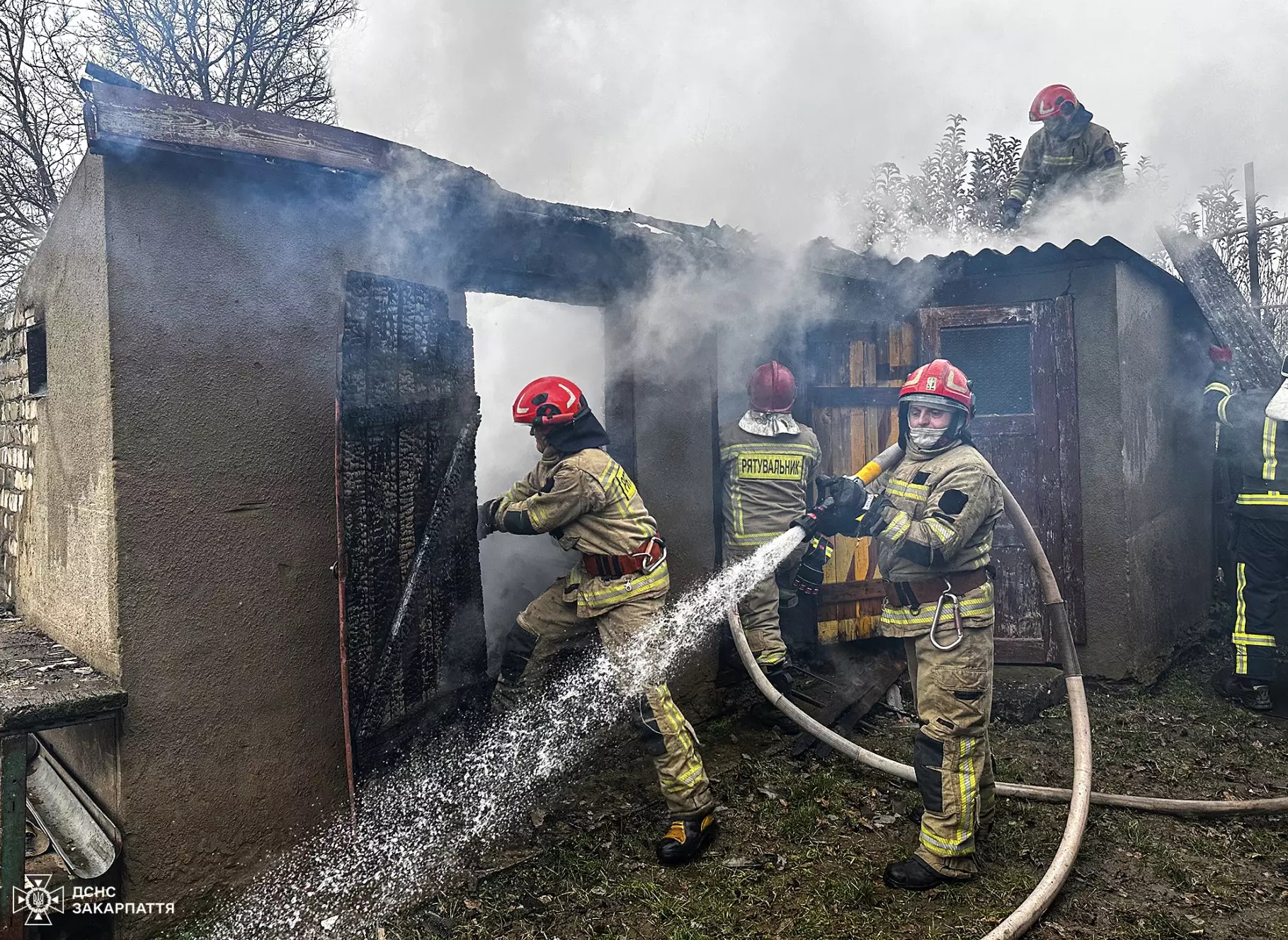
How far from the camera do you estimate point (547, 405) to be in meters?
4.21

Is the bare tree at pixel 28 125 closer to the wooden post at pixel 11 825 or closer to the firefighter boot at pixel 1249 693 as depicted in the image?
the wooden post at pixel 11 825

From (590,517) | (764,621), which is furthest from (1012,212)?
(590,517)

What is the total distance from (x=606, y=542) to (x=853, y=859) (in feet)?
6.57

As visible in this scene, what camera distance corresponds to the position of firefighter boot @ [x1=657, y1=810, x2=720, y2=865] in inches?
157

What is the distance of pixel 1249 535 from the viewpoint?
20.7 ft

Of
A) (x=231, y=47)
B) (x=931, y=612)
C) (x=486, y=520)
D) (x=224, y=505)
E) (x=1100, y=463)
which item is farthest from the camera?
(x=231, y=47)

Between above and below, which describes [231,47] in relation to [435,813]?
above

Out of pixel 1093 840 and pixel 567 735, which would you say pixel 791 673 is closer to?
pixel 567 735

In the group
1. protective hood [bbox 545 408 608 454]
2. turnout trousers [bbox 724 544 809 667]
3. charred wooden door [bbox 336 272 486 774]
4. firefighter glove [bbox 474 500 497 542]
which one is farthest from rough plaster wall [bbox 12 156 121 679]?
turnout trousers [bbox 724 544 809 667]

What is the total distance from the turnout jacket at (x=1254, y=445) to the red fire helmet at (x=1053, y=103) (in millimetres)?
2798

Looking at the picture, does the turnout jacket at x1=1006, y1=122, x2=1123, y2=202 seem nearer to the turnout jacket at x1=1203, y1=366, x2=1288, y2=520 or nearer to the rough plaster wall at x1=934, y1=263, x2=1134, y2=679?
the rough plaster wall at x1=934, y1=263, x2=1134, y2=679

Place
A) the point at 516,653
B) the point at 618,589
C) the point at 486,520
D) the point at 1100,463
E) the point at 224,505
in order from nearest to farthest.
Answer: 1. the point at 224,505
2. the point at 618,589
3. the point at 486,520
4. the point at 516,653
5. the point at 1100,463

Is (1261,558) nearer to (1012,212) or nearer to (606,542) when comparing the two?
(1012,212)

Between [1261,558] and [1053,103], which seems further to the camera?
[1053,103]
